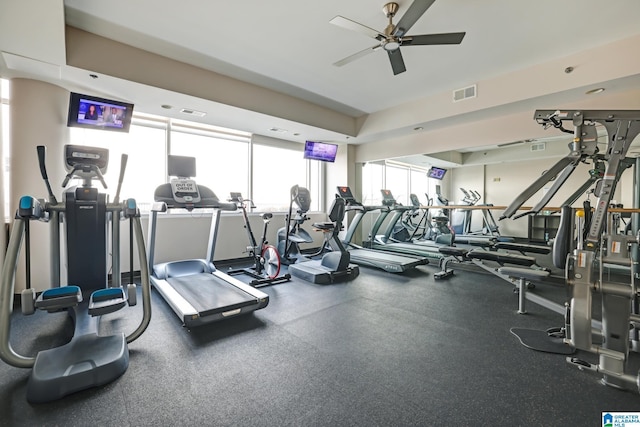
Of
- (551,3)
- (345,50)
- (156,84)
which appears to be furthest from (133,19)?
(551,3)

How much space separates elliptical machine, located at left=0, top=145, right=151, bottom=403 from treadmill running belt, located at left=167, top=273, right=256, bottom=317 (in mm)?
656

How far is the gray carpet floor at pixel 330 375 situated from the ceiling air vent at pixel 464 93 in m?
3.50

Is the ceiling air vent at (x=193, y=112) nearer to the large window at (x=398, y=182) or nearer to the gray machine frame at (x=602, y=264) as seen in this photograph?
the gray machine frame at (x=602, y=264)

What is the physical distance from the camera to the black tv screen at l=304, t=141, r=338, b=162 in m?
6.89

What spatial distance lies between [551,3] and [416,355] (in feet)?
12.3

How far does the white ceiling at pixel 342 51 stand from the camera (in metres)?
2.93

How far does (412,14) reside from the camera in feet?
8.34

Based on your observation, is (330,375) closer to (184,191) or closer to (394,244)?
(184,191)

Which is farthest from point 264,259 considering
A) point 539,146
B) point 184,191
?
point 539,146

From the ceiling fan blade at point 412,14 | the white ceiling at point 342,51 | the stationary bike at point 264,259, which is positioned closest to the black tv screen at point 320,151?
the white ceiling at point 342,51

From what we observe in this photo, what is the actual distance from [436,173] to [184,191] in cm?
747

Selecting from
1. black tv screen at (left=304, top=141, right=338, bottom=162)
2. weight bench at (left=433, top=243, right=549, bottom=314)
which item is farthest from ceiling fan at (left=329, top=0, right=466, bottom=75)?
black tv screen at (left=304, top=141, right=338, bottom=162)

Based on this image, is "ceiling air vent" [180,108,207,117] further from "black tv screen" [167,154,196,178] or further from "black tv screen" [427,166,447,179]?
"black tv screen" [427,166,447,179]
